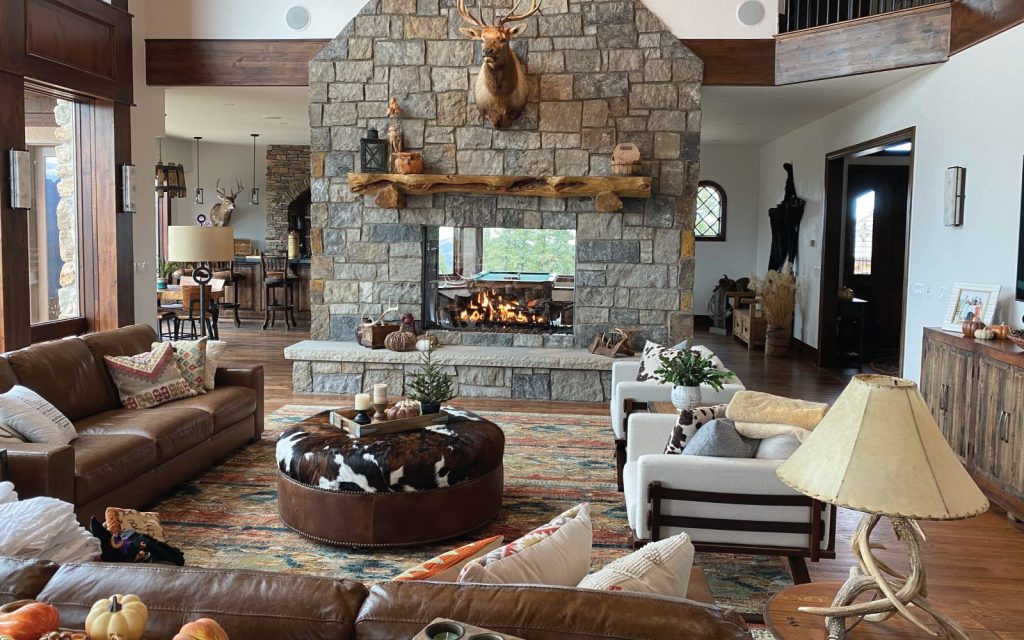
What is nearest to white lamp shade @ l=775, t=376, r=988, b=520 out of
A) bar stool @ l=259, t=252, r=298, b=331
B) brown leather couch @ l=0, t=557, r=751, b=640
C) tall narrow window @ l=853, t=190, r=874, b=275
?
brown leather couch @ l=0, t=557, r=751, b=640

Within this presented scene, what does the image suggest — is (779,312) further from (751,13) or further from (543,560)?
(543,560)

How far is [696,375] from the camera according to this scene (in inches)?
176

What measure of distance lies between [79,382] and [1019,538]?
4961mm

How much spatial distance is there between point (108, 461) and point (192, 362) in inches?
58.2

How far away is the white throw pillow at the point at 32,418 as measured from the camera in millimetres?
3787

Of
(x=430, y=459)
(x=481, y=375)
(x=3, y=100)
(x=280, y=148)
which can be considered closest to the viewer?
(x=430, y=459)

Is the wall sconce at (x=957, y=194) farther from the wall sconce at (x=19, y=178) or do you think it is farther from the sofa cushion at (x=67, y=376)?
the wall sconce at (x=19, y=178)

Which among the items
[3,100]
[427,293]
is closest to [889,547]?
[427,293]

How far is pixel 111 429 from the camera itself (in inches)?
173

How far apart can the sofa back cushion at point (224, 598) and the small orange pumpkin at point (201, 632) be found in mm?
165

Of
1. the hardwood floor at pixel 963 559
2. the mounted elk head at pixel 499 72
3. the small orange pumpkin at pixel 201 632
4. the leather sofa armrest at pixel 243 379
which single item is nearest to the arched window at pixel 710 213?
the mounted elk head at pixel 499 72

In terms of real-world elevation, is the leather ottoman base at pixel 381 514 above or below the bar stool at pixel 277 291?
below

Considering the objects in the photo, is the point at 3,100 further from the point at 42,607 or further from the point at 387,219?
the point at 42,607

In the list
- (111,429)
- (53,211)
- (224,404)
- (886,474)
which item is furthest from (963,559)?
(53,211)
